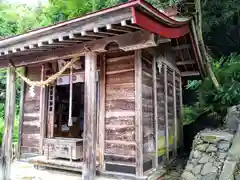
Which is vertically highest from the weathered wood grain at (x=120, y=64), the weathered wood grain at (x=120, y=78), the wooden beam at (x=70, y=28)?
the wooden beam at (x=70, y=28)

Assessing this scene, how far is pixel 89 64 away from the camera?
13.1ft

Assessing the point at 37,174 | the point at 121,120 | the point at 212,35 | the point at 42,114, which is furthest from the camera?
the point at 212,35

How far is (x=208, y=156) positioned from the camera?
4598 mm

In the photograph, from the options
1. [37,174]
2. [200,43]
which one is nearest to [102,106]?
[37,174]

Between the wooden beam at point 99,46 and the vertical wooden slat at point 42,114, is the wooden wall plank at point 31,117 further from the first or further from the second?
the wooden beam at point 99,46

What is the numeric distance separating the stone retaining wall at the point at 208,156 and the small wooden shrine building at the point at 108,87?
779 millimetres

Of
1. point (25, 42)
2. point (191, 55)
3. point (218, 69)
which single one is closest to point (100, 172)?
point (25, 42)

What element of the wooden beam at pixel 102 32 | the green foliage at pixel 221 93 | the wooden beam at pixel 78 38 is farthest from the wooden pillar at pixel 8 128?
the green foliage at pixel 221 93

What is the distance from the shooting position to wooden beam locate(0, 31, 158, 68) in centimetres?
354

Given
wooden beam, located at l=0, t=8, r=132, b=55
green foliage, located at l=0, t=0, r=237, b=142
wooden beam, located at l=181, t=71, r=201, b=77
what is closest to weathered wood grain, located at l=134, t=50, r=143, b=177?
wooden beam, located at l=0, t=8, r=132, b=55

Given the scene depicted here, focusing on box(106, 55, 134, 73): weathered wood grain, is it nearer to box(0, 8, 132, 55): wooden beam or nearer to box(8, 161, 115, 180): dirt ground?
box(0, 8, 132, 55): wooden beam

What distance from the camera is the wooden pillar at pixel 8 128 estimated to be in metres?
4.71

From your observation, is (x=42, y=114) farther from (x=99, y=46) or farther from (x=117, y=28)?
(x=117, y=28)

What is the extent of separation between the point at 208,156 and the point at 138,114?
1.72m
